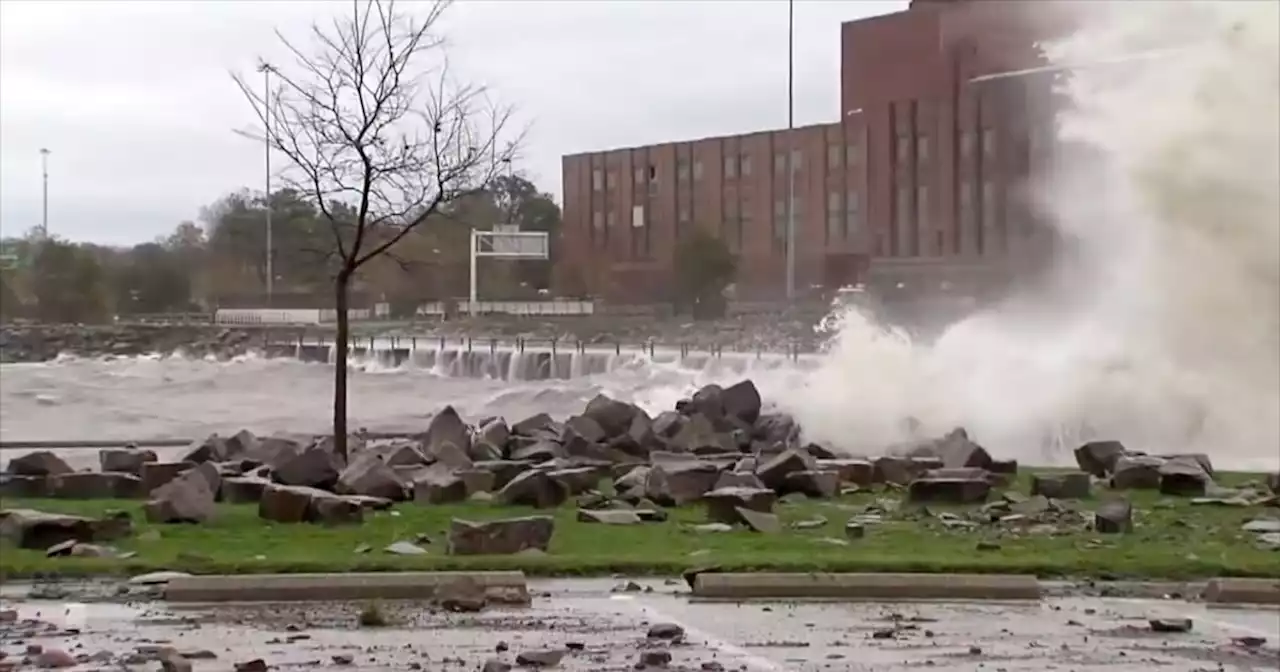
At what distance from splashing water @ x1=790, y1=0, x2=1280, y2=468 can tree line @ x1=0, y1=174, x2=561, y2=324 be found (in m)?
12.9

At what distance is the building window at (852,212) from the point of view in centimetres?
6169

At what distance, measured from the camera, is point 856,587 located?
440 inches

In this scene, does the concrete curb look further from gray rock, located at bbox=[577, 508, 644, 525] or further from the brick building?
the brick building

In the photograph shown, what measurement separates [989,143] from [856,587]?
45928 mm

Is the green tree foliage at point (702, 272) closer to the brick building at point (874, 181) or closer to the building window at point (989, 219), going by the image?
the brick building at point (874, 181)

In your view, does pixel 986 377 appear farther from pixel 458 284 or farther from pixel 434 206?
pixel 458 284

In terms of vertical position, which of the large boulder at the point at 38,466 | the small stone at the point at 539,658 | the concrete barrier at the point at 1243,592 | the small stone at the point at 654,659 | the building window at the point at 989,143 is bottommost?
the concrete barrier at the point at 1243,592

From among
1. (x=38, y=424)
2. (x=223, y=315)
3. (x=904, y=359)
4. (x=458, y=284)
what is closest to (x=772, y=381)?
(x=904, y=359)

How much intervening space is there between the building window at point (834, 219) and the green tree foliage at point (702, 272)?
4.24 metres

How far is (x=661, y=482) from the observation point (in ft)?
56.1

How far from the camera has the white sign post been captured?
59.4 metres

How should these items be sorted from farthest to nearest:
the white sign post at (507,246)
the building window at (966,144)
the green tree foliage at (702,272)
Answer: the green tree foliage at (702,272)
the white sign post at (507,246)
the building window at (966,144)

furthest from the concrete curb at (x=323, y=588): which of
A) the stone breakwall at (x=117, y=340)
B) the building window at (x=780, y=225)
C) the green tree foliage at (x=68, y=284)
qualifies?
the building window at (x=780, y=225)

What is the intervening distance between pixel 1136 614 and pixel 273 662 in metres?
5.65
